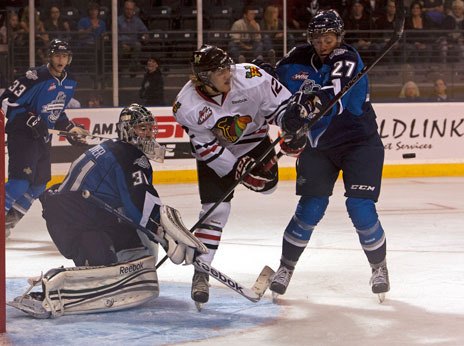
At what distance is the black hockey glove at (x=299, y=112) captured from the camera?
455 centimetres

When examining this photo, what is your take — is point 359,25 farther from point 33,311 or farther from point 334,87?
point 33,311

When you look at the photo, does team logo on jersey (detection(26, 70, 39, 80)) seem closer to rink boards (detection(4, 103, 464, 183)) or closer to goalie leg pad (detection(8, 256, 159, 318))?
goalie leg pad (detection(8, 256, 159, 318))

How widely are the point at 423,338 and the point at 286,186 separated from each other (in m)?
5.41

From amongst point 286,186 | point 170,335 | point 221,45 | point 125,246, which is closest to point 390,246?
point 125,246

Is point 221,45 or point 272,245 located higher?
point 221,45

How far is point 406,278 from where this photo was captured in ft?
17.5

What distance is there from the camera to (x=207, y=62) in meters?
4.52

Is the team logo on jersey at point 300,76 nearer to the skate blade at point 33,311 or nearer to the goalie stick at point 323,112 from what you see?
the goalie stick at point 323,112

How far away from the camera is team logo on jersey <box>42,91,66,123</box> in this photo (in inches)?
276

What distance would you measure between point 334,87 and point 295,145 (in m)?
0.29

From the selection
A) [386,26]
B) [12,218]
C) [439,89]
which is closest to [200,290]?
[12,218]

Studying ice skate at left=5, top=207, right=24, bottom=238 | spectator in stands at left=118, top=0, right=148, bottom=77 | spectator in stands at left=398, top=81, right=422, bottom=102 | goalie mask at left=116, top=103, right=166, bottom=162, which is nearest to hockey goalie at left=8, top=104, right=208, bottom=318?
goalie mask at left=116, top=103, right=166, bottom=162

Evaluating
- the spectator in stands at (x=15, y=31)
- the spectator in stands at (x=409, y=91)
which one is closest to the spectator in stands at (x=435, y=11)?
the spectator in stands at (x=409, y=91)

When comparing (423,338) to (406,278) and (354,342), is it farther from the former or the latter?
(406,278)
